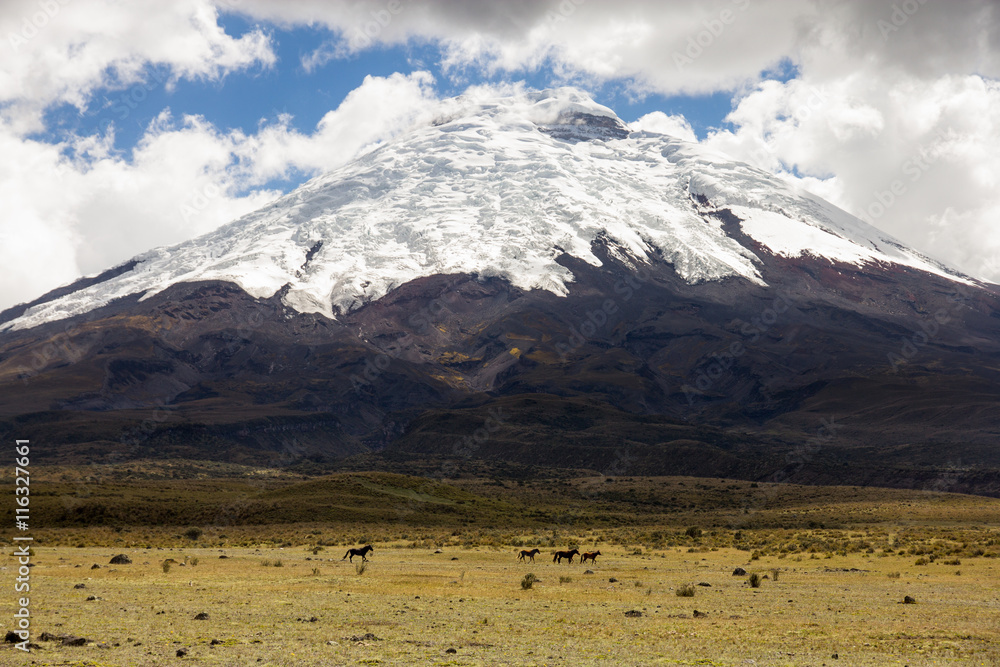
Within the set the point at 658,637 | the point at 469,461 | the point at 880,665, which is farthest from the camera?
the point at 469,461

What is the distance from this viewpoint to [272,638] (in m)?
18.7

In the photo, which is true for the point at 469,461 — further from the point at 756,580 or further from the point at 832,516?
the point at 756,580

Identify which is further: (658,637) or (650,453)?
(650,453)

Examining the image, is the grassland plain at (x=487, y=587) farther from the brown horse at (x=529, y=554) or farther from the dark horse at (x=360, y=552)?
the dark horse at (x=360, y=552)

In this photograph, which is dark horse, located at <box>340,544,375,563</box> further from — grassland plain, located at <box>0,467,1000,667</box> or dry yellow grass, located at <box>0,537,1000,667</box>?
grassland plain, located at <box>0,467,1000,667</box>

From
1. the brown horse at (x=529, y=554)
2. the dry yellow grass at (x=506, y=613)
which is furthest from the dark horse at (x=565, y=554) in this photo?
the brown horse at (x=529, y=554)

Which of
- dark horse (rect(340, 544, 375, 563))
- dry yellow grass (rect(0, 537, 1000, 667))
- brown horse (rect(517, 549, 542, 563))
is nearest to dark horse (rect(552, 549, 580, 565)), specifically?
dry yellow grass (rect(0, 537, 1000, 667))

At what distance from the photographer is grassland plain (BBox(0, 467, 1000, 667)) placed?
17734mm

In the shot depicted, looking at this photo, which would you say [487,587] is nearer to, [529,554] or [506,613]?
[506,613]

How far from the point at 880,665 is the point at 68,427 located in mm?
212504

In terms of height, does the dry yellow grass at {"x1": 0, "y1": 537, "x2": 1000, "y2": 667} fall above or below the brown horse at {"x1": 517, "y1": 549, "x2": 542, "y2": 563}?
above

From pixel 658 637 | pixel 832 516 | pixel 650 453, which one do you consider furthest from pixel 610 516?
pixel 650 453

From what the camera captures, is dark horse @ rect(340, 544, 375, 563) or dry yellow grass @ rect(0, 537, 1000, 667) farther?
dark horse @ rect(340, 544, 375, 563)

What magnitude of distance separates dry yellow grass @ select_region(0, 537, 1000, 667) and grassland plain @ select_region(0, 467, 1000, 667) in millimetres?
112
